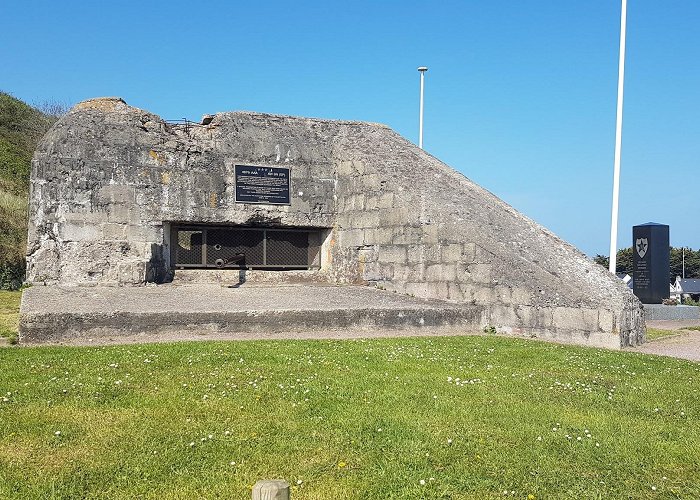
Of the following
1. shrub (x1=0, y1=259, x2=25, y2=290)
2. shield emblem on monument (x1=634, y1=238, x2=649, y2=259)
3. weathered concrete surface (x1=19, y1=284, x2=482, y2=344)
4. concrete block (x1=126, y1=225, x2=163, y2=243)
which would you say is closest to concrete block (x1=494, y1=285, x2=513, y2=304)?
weathered concrete surface (x1=19, y1=284, x2=482, y2=344)

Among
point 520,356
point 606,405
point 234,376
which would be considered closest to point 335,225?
point 520,356

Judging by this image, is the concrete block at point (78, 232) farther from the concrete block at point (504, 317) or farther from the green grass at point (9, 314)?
the concrete block at point (504, 317)

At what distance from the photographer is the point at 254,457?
418cm

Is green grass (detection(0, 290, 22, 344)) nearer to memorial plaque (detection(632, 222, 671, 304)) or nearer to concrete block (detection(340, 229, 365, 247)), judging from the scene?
concrete block (detection(340, 229, 365, 247))

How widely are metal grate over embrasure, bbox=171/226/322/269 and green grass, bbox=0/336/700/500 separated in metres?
6.02

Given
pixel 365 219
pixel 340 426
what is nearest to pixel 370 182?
pixel 365 219

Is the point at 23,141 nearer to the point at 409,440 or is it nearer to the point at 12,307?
the point at 12,307

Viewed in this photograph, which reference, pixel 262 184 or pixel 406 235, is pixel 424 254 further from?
pixel 262 184

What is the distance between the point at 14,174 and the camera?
24500 mm

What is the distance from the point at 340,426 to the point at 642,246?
16882 millimetres

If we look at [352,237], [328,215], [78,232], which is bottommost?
[78,232]

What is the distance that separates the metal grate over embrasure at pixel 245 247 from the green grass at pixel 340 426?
19.7 feet

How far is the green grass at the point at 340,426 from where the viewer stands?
12.6ft

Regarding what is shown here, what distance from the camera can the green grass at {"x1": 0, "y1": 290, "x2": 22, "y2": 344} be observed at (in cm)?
877
